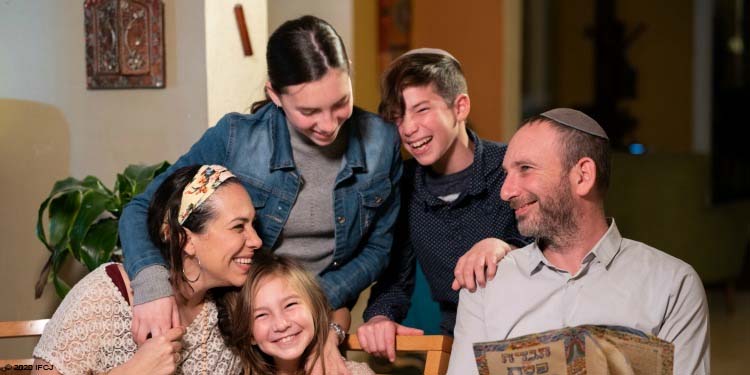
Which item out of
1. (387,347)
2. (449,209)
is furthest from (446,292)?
(387,347)

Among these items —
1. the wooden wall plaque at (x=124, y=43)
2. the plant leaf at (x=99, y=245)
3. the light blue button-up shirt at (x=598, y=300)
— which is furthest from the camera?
the wooden wall plaque at (x=124, y=43)

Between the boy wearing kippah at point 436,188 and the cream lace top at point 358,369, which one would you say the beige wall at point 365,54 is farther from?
the cream lace top at point 358,369

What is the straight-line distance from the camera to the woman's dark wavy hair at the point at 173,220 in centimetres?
215

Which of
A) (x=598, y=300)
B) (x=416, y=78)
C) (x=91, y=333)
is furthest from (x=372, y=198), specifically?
(x=91, y=333)

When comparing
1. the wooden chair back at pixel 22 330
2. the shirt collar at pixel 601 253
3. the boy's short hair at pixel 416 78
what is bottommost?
the wooden chair back at pixel 22 330

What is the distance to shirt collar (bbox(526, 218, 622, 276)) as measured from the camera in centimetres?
210

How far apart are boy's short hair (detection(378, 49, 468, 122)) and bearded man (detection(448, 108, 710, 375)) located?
36 cm

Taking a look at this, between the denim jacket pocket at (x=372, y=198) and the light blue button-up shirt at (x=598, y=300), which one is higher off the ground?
the denim jacket pocket at (x=372, y=198)

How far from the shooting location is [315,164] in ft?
8.00

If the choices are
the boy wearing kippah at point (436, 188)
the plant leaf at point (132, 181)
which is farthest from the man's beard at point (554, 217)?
the plant leaf at point (132, 181)

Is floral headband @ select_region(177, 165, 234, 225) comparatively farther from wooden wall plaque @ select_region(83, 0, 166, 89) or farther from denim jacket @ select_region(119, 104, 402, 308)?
wooden wall plaque @ select_region(83, 0, 166, 89)

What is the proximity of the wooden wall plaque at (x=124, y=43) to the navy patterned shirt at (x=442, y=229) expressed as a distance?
96 cm

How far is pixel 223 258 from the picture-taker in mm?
2156

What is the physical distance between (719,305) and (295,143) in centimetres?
429
